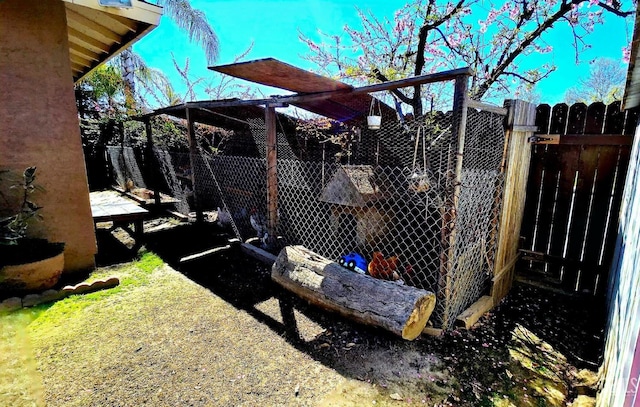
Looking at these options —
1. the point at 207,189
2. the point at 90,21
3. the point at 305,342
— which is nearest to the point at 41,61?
the point at 90,21

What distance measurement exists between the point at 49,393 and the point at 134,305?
1.13 meters

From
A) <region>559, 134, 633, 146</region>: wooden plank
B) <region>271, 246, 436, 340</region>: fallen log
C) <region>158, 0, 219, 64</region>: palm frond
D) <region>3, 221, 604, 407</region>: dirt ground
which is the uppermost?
<region>158, 0, 219, 64</region>: palm frond

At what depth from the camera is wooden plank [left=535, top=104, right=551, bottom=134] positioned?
3756 mm

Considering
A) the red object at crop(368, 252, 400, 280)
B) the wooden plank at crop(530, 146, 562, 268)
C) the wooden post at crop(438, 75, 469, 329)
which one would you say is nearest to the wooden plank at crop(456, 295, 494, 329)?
the wooden post at crop(438, 75, 469, 329)

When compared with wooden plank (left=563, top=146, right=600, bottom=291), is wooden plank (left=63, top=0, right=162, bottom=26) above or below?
above

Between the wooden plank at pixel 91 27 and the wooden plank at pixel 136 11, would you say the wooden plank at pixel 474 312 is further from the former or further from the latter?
the wooden plank at pixel 91 27

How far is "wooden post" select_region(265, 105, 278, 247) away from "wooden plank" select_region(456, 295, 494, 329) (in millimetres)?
2392

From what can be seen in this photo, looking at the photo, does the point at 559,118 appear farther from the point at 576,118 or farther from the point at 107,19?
the point at 107,19

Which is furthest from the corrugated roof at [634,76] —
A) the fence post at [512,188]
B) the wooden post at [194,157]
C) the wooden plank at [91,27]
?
the wooden plank at [91,27]

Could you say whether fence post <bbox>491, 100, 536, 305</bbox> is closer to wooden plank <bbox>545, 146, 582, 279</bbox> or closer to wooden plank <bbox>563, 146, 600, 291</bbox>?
wooden plank <bbox>545, 146, 582, 279</bbox>

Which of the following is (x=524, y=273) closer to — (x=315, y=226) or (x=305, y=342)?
(x=315, y=226)

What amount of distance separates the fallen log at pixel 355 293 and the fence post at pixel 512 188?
117cm

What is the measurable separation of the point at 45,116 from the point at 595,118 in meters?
6.28

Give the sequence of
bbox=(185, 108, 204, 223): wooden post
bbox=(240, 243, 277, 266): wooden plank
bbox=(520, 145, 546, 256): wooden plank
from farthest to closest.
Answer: bbox=(185, 108, 204, 223): wooden post → bbox=(240, 243, 277, 266): wooden plank → bbox=(520, 145, 546, 256): wooden plank
